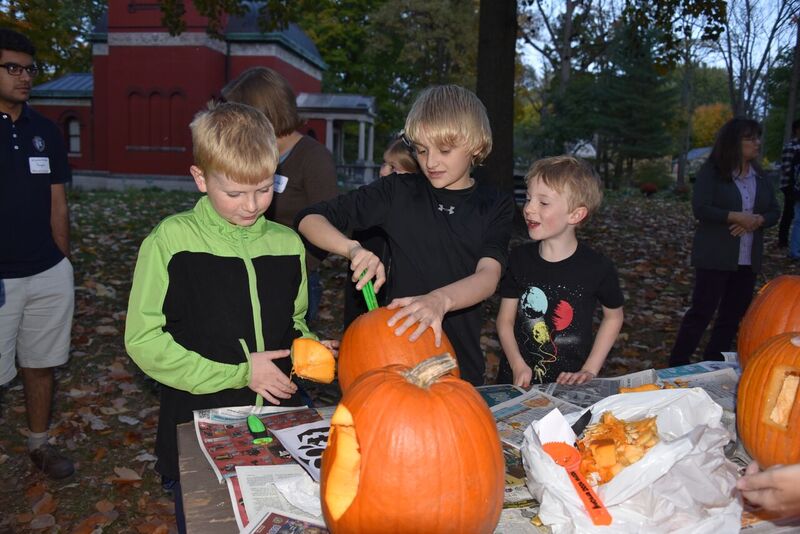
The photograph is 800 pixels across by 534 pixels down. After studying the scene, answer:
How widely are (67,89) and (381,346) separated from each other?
3026 centimetres

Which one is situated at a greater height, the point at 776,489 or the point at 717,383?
the point at 776,489

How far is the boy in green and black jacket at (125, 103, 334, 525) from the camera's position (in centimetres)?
192

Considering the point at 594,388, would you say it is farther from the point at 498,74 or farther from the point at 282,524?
the point at 498,74

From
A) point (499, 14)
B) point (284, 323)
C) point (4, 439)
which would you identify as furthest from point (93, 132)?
point (284, 323)

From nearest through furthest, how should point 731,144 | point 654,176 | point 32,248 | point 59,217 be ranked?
point 32,248 < point 59,217 < point 731,144 < point 654,176

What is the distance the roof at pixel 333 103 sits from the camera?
26391 millimetres

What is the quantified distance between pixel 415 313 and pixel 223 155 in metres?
0.83

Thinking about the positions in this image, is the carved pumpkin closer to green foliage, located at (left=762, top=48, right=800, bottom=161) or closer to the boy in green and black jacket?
the boy in green and black jacket

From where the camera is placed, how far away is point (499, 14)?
870cm

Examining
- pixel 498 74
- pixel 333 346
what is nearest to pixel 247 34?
pixel 498 74

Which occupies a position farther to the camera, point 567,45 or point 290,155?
point 567,45

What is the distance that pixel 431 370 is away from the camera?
1427 millimetres

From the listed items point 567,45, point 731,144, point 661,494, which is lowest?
point 661,494

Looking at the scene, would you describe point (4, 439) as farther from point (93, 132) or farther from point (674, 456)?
point (93, 132)
